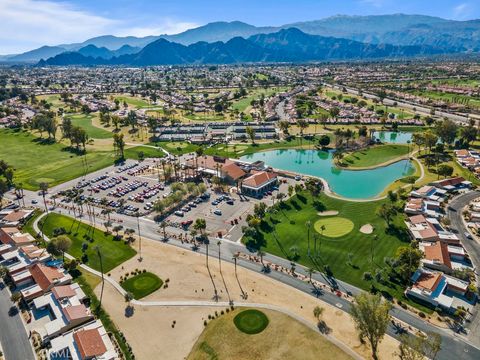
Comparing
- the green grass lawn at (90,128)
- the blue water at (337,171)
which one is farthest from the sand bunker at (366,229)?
the green grass lawn at (90,128)

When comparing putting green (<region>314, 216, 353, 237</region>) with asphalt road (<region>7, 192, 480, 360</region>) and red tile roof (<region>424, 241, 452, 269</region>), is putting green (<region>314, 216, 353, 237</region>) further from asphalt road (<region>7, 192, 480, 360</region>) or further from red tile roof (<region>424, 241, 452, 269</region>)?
red tile roof (<region>424, 241, 452, 269</region>)

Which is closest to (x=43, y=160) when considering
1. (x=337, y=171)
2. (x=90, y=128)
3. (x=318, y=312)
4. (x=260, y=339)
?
(x=90, y=128)

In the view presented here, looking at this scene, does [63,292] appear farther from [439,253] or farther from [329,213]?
[439,253]

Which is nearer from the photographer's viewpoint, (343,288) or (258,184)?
(343,288)

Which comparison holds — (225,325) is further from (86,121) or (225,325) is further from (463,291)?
(86,121)

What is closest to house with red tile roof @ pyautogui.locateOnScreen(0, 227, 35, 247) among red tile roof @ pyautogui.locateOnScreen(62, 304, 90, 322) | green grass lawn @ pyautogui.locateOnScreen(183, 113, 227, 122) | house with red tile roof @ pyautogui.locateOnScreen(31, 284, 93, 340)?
house with red tile roof @ pyautogui.locateOnScreen(31, 284, 93, 340)

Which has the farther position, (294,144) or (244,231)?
(294,144)

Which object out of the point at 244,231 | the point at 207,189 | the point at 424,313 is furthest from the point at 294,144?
the point at 424,313
